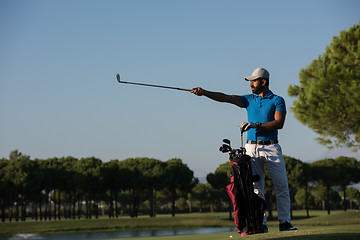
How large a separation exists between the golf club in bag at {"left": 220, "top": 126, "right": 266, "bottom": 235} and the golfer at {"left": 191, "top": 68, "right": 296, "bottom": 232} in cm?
21

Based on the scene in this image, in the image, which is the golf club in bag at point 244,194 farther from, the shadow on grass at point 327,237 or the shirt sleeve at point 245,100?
the shirt sleeve at point 245,100

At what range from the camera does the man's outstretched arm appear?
8711mm

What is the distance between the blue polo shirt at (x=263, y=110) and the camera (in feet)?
27.9

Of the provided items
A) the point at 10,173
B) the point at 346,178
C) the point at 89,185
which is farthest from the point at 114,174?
the point at 346,178

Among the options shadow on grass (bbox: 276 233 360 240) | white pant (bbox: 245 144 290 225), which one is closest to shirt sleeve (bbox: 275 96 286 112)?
white pant (bbox: 245 144 290 225)

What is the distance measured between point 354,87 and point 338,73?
127cm

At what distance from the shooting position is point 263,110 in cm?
860

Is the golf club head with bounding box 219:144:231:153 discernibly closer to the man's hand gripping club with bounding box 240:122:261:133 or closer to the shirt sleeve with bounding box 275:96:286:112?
the man's hand gripping club with bounding box 240:122:261:133

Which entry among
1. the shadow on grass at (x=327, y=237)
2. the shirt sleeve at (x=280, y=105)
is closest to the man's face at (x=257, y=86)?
Answer: the shirt sleeve at (x=280, y=105)

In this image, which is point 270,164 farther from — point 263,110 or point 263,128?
point 263,110

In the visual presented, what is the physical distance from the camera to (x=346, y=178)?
229 feet

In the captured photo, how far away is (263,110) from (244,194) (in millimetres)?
1609

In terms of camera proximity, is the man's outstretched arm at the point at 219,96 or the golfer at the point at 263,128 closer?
the golfer at the point at 263,128

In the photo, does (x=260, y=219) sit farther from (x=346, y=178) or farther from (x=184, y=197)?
(x=184, y=197)
